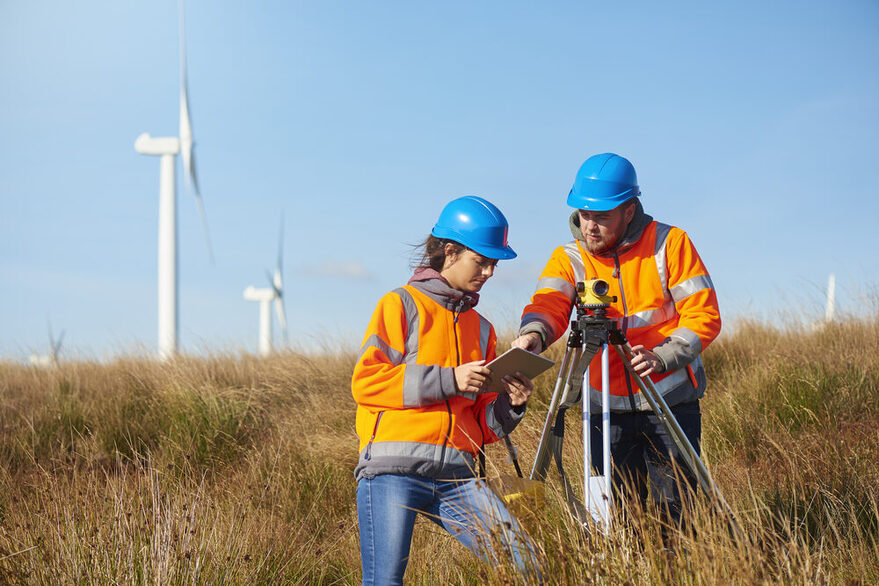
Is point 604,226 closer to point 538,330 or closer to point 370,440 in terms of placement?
point 538,330

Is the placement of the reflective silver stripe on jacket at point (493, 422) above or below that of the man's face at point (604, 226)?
below

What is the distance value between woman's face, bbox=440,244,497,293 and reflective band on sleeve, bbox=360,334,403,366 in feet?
1.29

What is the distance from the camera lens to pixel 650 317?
11.7ft

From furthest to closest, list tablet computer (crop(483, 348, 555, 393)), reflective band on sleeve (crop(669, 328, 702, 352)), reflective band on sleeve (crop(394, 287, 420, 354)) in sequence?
reflective band on sleeve (crop(669, 328, 702, 352))
reflective band on sleeve (crop(394, 287, 420, 354))
tablet computer (crop(483, 348, 555, 393))

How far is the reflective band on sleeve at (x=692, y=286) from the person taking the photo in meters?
3.48

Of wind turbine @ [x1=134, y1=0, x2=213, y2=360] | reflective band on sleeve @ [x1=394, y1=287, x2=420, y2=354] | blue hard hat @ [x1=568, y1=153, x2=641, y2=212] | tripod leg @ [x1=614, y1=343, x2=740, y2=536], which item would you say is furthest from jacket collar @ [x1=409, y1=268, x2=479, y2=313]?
wind turbine @ [x1=134, y1=0, x2=213, y2=360]

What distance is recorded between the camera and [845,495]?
479 centimetres

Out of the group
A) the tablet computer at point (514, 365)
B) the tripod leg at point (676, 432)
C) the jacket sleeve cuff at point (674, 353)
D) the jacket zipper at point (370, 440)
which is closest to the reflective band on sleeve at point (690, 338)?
the jacket sleeve cuff at point (674, 353)

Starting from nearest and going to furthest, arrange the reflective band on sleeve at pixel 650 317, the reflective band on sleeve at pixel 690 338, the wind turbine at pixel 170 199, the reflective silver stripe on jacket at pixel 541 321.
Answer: the reflective band on sleeve at pixel 690 338 → the reflective silver stripe on jacket at pixel 541 321 → the reflective band on sleeve at pixel 650 317 → the wind turbine at pixel 170 199

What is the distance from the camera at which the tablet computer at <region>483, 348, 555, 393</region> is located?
2803mm

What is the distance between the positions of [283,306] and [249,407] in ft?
45.4

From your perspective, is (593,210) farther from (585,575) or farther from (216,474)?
(216,474)

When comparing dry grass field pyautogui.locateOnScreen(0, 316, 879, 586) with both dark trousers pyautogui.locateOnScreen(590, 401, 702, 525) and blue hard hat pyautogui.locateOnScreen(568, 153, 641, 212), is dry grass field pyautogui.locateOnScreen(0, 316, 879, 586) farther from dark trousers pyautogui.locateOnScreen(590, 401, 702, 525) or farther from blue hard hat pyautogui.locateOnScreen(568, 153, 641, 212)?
blue hard hat pyautogui.locateOnScreen(568, 153, 641, 212)

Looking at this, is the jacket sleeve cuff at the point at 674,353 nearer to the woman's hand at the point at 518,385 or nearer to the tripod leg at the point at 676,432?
the tripod leg at the point at 676,432
